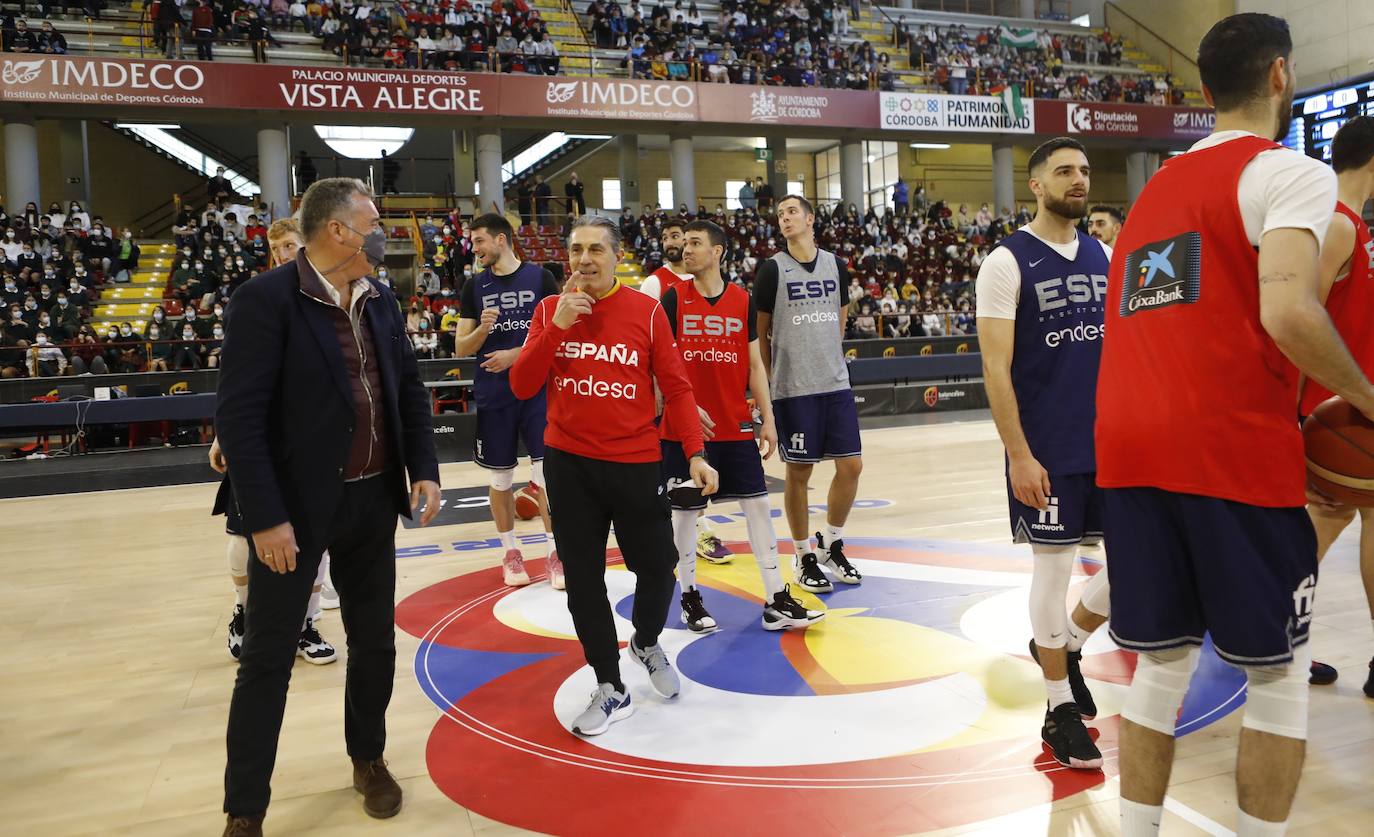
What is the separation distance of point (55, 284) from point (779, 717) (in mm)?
16957

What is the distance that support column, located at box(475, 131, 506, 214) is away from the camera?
21.8 m

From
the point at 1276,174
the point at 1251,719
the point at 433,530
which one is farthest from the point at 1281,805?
the point at 433,530

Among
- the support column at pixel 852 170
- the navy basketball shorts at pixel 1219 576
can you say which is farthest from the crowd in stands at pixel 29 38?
the navy basketball shorts at pixel 1219 576

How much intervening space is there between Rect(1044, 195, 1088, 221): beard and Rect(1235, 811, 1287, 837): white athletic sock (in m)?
1.75

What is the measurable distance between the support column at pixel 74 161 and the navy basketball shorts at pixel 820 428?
22612mm

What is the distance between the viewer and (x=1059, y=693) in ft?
9.52

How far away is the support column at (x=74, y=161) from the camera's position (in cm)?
2141

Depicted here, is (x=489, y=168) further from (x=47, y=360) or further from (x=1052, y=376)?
(x=1052, y=376)

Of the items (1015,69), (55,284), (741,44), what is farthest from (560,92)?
(1015,69)

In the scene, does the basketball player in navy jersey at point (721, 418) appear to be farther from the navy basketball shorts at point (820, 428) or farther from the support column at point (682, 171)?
the support column at point (682, 171)

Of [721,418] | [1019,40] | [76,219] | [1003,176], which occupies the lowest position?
[721,418]

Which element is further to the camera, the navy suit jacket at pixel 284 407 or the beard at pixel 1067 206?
the beard at pixel 1067 206

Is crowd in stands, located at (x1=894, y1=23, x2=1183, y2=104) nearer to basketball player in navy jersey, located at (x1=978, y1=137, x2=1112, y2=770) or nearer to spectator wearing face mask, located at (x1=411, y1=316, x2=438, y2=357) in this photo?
spectator wearing face mask, located at (x1=411, y1=316, x2=438, y2=357)

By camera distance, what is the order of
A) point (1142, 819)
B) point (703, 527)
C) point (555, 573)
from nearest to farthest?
point (1142, 819)
point (555, 573)
point (703, 527)
